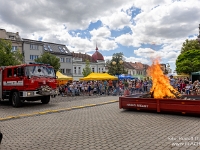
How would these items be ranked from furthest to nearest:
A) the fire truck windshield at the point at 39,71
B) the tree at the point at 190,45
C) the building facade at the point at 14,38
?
the tree at the point at 190,45 < the building facade at the point at 14,38 < the fire truck windshield at the point at 39,71

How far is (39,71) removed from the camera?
13844 mm

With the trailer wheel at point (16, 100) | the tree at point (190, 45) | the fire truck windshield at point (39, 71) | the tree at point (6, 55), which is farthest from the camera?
the tree at point (190, 45)

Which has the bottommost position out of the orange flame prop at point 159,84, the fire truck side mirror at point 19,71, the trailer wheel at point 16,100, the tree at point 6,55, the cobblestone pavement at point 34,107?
the cobblestone pavement at point 34,107

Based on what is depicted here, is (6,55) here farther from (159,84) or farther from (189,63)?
(189,63)

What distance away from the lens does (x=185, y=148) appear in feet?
16.1

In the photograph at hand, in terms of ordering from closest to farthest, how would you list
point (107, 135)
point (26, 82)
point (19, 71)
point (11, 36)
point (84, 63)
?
point (107, 135)
point (26, 82)
point (19, 71)
point (11, 36)
point (84, 63)

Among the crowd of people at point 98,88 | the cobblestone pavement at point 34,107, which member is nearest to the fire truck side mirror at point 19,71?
the cobblestone pavement at point 34,107

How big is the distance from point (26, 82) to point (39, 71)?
122cm

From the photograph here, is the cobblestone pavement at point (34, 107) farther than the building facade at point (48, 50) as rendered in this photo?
No

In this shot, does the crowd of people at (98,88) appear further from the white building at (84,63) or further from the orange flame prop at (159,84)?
the white building at (84,63)

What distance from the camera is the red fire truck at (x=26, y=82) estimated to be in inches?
519

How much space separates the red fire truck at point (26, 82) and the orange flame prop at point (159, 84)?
6.82m

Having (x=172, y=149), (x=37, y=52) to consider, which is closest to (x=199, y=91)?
(x=172, y=149)

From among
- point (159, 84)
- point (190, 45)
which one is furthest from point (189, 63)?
point (159, 84)
